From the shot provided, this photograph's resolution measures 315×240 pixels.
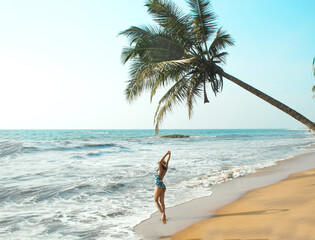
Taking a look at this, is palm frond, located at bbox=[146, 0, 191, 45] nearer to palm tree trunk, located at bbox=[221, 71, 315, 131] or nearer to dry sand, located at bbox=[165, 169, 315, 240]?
palm tree trunk, located at bbox=[221, 71, 315, 131]

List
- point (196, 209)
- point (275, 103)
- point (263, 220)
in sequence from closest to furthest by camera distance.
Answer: point (263, 220) → point (196, 209) → point (275, 103)

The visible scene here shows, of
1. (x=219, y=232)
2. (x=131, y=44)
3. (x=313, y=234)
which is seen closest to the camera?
(x=313, y=234)

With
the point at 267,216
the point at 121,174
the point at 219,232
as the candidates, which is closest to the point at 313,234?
the point at 267,216

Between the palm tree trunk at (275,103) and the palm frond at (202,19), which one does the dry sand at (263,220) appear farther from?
the palm frond at (202,19)

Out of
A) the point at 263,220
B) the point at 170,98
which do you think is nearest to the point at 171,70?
the point at 170,98

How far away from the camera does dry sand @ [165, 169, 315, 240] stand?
12.6 ft

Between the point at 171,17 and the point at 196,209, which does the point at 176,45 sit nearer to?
the point at 171,17

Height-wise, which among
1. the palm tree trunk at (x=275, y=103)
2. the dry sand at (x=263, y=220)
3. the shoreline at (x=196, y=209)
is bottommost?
the shoreline at (x=196, y=209)

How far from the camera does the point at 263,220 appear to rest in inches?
173

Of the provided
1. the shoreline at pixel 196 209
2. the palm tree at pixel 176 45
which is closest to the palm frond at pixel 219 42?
the palm tree at pixel 176 45

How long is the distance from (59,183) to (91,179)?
4.03 ft

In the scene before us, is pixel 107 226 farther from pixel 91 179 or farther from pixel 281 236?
pixel 91 179

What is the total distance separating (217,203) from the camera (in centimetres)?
612

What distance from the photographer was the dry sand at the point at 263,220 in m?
3.84
